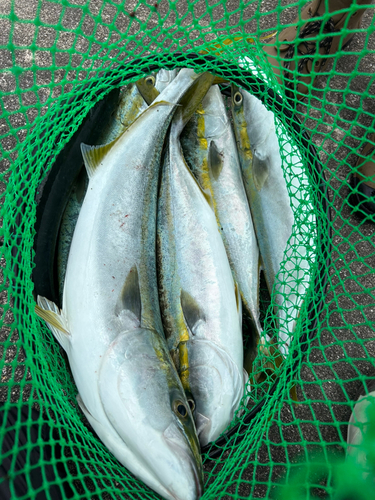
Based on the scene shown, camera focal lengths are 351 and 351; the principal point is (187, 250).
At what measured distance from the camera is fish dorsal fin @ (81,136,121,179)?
1545 millimetres

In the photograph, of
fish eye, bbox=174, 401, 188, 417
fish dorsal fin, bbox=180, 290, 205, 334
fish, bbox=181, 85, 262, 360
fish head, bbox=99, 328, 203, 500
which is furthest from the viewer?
fish, bbox=181, 85, 262, 360

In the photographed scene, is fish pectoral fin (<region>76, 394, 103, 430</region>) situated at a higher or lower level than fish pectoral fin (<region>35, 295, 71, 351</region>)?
lower

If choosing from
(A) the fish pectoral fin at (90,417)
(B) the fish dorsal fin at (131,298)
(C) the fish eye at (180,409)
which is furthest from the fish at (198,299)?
(A) the fish pectoral fin at (90,417)

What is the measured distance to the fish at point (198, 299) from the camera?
4.51ft

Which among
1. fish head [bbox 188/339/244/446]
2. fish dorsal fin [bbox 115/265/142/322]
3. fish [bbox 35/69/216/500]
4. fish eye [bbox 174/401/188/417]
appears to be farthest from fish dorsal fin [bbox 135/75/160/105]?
fish eye [bbox 174/401/188/417]

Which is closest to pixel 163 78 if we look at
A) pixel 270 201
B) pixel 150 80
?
pixel 150 80

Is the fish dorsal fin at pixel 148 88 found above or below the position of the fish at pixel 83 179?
above

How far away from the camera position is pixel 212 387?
1365 mm

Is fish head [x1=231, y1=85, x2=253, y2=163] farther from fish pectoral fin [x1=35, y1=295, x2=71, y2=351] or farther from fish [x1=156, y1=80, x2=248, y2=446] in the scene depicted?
fish pectoral fin [x1=35, y1=295, x2=71, y2=351]

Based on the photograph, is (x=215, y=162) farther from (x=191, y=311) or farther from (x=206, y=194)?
(x=191, y=311)

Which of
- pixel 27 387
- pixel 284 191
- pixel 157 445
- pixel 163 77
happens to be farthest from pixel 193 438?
pixel 163 77

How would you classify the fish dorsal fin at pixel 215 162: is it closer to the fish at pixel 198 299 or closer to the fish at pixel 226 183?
the fish at pixel 226 183

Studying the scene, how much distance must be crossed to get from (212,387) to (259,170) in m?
1.08

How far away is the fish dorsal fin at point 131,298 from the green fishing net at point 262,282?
36 cm
